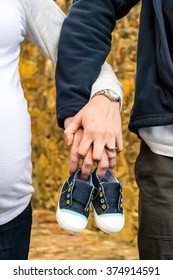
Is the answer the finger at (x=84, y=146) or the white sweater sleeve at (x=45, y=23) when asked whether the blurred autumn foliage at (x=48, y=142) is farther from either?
the finger at (x=84, y=146)

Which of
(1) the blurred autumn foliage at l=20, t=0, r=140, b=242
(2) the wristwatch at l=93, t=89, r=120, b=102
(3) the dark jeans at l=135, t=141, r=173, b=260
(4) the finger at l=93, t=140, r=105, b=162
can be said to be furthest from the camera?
(1) the blurred autumn foliage at l=20, t=0, r=140, b=242

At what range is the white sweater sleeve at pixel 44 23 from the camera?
2.01m

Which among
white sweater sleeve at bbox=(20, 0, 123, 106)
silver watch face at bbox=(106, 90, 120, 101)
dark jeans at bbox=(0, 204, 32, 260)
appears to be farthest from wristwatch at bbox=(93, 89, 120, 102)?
dark jeans at bbox=(0, 204, 32, 260)

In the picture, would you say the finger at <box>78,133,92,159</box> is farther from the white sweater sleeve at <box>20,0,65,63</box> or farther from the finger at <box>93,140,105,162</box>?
the white sweater sleeve at <box>20,0,65,63</box>

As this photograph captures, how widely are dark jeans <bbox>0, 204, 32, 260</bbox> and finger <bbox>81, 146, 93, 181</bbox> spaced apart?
0.29m

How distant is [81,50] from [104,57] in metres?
0.07

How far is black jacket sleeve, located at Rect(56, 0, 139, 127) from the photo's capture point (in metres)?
1.92

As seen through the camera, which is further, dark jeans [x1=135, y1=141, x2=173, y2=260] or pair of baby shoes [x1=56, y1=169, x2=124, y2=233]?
dark jeans [x1=135, y1=141, x2=173, y2=260]

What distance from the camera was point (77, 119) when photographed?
1837 millimetres

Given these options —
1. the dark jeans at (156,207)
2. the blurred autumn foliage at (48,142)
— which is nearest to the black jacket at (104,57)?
the dark jeans at (156,207)

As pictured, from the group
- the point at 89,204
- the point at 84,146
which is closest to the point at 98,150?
the point at 84,146

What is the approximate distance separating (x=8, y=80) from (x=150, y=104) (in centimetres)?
38
